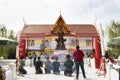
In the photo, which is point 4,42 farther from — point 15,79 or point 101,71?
point 101,71

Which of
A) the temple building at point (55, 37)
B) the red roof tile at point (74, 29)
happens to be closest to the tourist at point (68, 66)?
the temple building at point (55, 37)

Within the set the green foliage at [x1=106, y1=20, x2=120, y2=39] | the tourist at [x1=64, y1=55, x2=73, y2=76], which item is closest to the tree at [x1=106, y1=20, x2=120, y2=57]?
the green foliage at [x1=106, y1=20, x2=120, y2=39]

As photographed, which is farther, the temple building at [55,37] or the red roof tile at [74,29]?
the red roof tile at [74,29]

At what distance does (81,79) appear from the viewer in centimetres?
1435

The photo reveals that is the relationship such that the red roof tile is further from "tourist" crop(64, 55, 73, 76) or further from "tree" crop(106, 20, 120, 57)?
"tourist" crop(64, 55, 73, 76)

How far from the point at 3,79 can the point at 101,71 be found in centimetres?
854

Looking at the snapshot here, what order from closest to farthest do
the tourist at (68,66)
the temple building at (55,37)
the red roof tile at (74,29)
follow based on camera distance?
the tourist at (68,66) < the temple building at (55,37) < the red roof tile at (74,29)

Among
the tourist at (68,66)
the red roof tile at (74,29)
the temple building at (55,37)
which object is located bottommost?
the tourist at (68,66)

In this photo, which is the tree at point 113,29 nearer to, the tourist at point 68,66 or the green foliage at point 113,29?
the green foliage at point 113,29

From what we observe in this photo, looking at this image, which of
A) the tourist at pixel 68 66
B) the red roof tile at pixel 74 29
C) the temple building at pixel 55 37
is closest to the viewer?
the tourist at pixel 68 66

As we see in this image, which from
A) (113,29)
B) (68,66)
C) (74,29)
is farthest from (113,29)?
(68,66)

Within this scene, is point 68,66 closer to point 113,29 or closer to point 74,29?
point 113,29

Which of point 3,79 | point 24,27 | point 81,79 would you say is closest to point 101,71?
point 81,79

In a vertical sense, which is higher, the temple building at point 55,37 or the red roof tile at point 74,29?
the red roof tile at point 74,29
